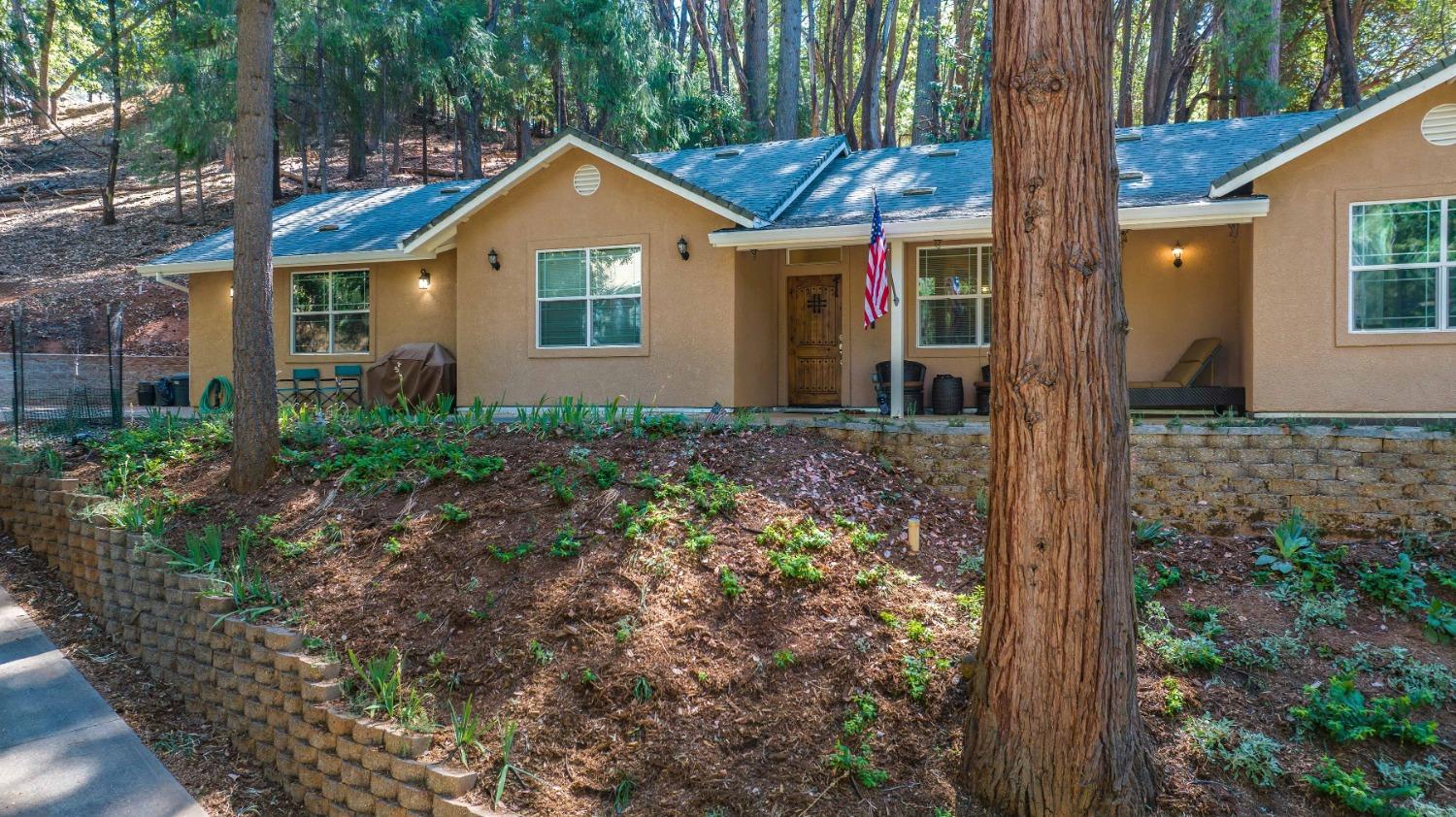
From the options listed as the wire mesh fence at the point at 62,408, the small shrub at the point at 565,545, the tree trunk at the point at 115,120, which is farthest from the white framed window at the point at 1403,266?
the tree trunk at the point at 115,120

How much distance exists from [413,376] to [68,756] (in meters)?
7.39

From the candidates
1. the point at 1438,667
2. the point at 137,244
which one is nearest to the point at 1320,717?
the point at 1438,667

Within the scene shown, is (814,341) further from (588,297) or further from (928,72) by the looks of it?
(928,72)

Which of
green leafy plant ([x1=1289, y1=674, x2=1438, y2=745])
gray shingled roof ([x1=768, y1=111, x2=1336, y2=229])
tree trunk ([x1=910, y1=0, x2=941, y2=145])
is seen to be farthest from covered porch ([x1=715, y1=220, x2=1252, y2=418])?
tree trunk ([x1=910, y1=0, x2=941, y2=145])

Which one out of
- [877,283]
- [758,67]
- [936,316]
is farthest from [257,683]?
[758,67]

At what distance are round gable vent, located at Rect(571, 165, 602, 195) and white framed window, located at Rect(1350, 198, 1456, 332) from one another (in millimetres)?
8120

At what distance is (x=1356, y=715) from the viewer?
4.68 m

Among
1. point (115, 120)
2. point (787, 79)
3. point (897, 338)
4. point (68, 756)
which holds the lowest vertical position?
point (68, 756)

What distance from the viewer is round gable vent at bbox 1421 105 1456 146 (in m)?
8.62

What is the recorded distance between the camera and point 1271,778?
4.33m

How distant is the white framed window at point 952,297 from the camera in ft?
37.7

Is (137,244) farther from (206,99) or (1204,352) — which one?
(1204,352)

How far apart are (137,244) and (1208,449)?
27.1m

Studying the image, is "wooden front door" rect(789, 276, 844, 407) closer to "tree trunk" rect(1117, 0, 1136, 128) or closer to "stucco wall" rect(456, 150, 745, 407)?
"stucco wall" rect(456, 150, 745, 407)
